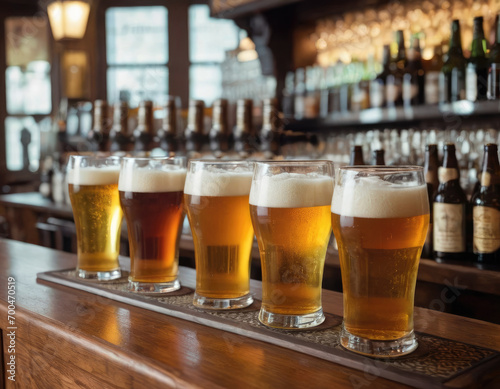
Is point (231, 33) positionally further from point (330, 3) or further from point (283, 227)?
point (283, 227)

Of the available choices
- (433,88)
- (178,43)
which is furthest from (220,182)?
(178,43)

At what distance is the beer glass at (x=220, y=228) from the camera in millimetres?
907

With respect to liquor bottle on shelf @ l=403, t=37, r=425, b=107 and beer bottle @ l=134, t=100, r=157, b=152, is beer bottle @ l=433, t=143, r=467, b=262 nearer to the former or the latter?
liquor bottle on shelf @ l=403, t=37, r=425, b=107

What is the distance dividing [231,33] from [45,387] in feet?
20.5

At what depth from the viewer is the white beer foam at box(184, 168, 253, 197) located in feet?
2.98

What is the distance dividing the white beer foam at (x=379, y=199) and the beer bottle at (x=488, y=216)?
1.10 meters

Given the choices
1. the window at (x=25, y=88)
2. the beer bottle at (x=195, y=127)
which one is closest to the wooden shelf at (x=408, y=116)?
the beer bottle at (x=195, y=127)

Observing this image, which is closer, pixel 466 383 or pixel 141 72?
pixel 466 383

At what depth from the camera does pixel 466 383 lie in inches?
24.7

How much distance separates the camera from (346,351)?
0.72 meters

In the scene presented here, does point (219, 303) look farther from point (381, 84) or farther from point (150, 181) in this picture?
point (381, 84)

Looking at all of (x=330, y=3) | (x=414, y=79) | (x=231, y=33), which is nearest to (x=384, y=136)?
(x=414, y=79)

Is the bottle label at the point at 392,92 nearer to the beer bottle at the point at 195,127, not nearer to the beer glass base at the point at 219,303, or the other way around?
the beer bottle at the point at 195,127

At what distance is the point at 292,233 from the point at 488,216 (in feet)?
3.83
